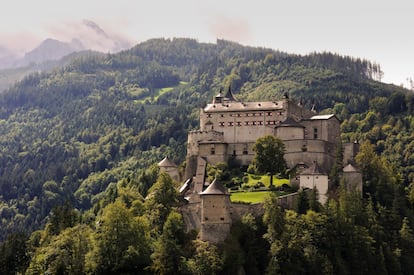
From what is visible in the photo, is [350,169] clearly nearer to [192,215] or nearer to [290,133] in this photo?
[290,133]

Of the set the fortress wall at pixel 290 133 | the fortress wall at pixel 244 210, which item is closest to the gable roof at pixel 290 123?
the fortress wall at pixel 290 133

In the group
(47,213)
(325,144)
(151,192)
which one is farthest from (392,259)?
(47,213)

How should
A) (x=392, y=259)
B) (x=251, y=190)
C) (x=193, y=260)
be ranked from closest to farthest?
(x=193, y=260) → (x=392, y=259) → (x=251, y=190)

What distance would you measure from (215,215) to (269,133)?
82.9ft

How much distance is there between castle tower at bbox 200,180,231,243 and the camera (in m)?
89.3

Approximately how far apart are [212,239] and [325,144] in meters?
25.1

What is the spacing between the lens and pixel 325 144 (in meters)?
107

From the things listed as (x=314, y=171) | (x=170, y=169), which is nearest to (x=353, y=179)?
(x=314, y=171)

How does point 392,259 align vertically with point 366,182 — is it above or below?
below

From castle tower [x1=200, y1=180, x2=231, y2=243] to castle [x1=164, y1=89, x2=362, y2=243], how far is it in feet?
19.3

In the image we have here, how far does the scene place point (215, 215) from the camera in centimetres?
8956

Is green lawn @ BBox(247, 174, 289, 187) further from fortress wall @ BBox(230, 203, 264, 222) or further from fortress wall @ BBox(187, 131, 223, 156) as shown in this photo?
fortress wall @ BBox(230, 203, 264, 222)

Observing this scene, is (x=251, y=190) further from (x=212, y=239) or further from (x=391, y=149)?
(x=391, y=149)

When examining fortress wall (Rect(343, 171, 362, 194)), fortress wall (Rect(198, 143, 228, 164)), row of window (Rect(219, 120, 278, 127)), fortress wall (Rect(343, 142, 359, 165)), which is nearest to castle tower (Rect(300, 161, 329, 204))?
fortress wall (Rect(343, 171, 362, 194))
